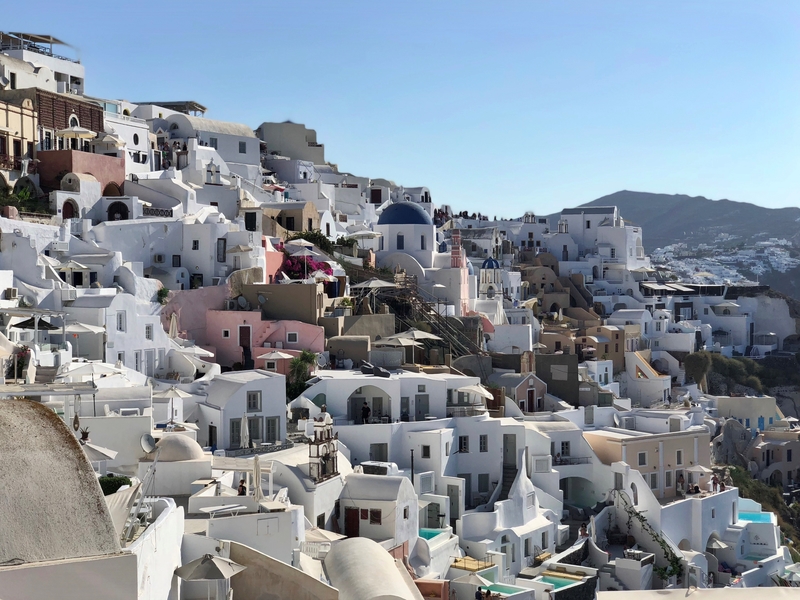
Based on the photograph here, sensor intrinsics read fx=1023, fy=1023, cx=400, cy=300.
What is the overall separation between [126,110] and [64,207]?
18443mm

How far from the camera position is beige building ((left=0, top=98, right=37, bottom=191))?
1455 inches

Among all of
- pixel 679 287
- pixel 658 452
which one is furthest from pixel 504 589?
pixel 679 287

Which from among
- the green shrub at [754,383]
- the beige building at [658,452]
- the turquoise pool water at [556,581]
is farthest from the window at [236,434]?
the green shrub at [754,383]

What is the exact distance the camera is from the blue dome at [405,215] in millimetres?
48344

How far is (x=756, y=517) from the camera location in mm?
36500

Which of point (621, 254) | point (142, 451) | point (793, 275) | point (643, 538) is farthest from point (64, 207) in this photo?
point (793, 275)

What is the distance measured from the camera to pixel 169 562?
15.5 m

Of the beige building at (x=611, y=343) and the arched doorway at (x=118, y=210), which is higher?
the arched doorway at (x=118, y=210)

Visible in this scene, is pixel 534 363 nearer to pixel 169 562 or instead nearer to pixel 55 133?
pixel 55 133

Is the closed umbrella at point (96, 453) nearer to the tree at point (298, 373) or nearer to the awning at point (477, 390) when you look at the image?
the tree at point (298, 373)

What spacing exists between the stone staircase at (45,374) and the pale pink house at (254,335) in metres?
9.88

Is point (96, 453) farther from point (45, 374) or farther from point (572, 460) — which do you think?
point (572, 460)

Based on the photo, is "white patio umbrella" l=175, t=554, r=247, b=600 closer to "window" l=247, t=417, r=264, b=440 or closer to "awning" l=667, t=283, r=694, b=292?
"window" l=247, t=417, r=264, b=440

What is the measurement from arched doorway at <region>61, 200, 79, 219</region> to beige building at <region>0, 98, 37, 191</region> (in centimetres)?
225
